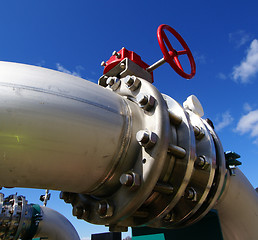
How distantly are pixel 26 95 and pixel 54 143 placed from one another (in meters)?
0.16

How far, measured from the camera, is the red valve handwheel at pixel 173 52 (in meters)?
1.40

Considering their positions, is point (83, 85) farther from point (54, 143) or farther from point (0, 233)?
point (0, 233)

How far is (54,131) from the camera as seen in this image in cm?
64

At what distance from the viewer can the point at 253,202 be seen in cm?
120

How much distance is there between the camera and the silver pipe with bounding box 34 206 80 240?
2703 millimetres

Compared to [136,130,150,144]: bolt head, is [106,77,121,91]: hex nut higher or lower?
higher

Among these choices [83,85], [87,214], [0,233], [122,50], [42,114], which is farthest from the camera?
[0,233]

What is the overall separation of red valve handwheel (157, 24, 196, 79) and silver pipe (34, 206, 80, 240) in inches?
93.6

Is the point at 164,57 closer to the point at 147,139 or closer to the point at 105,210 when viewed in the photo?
the point at 147,139

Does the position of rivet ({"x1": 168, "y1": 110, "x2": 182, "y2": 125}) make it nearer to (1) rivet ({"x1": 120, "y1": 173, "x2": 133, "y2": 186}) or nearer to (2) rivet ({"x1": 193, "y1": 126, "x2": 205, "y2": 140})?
(2) rivet ({"x1": 193, "y1": 126, "x2": 205, "y2": 140})

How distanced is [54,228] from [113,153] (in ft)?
8.14

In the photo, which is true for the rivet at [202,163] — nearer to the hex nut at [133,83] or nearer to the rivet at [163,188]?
the rivet at [163,188]

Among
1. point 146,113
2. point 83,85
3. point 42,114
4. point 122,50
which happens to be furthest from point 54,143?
point 122,50

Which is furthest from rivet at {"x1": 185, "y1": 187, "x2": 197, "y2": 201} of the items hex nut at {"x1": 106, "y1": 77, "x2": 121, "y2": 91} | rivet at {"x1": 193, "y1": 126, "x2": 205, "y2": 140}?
hex nut at {"x1": 106, "y1": 77, "x2": 121, "y2": 91}
